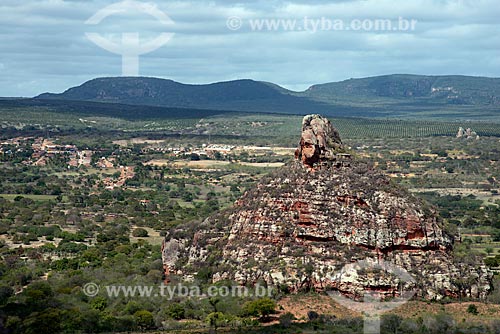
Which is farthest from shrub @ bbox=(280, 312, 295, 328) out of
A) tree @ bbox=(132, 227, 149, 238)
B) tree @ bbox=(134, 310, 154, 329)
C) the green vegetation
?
tree @ bbox=(132, 227, 149, 238)

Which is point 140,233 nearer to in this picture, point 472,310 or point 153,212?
point 153,212

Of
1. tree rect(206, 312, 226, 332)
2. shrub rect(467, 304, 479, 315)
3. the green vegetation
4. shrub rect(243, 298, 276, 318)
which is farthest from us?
shrub rect(467, 304, 479, 315)

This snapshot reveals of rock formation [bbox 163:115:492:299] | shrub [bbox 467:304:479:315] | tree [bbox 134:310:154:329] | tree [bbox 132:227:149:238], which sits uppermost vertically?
rock formation [bbox 163:115:492:299]

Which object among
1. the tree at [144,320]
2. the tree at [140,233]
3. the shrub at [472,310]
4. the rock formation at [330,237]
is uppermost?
the rock formation at [330,237]

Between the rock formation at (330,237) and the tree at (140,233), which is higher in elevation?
the rock formation at (330,237)

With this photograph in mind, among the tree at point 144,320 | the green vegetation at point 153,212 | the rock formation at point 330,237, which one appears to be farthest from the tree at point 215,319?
the rock formation at point 330,237

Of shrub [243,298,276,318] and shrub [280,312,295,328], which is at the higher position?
shrub [243,298,276,318]

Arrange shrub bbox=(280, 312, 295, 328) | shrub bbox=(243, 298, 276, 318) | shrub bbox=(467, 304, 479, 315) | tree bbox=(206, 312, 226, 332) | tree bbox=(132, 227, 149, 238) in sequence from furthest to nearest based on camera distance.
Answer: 1. tree bbox=(132, 227, 149, 238)
2. shrub bbox=(467, 304, 479, 315)
3. shrub bbox=(243, 298, 276, 318)
4. tree bbox=(206, 312, 226, 332)
5. shrub bbox=(280, 312, 295, 328)

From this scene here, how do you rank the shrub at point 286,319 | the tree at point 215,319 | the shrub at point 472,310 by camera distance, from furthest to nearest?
the shrub at point 472,310
the tree at point 215,319
the shrub at point 286,319

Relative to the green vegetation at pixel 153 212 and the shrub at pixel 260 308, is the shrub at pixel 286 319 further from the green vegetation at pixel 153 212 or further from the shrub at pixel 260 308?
the shrub at pixel 260 308

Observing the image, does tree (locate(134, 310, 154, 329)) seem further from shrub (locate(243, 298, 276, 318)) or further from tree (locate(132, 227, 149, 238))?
tree (locate(132, 227, 149, 238))
